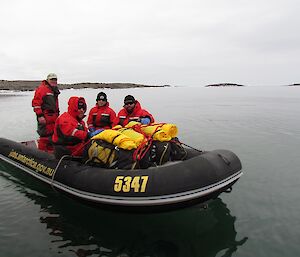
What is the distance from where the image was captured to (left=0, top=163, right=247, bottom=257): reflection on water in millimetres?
4129

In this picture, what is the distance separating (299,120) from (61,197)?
44.3 ft

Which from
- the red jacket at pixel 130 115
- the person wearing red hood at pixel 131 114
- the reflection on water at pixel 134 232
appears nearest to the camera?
the reflection on water at pixel 134 232

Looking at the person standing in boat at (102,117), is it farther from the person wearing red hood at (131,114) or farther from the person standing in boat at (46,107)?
the person standing in boat at (46,107)

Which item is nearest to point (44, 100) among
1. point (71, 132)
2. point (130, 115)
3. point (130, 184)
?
point (130, 115)

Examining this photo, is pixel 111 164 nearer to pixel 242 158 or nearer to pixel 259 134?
pixel 242 158

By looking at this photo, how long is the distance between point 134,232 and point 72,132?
1.96m

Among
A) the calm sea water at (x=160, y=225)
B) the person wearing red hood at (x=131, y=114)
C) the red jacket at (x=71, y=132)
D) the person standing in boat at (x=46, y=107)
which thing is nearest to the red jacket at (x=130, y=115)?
the person wearing red hood at (x=131, y=114)

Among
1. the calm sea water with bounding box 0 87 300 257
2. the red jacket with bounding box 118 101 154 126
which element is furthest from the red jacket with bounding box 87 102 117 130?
the calm sea water with bounding box 0 87 300 257

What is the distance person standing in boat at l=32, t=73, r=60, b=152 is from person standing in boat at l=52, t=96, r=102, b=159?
5.96ft

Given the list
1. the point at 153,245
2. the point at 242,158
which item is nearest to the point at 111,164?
the point at 153,245

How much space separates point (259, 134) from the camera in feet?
39.8

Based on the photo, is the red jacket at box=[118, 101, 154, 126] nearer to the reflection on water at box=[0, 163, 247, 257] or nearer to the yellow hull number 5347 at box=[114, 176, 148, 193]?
the reflection on water at box=[0, 163, 247, 257]

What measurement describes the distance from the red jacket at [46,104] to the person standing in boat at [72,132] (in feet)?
6.04

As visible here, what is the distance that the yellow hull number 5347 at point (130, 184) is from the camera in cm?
421
